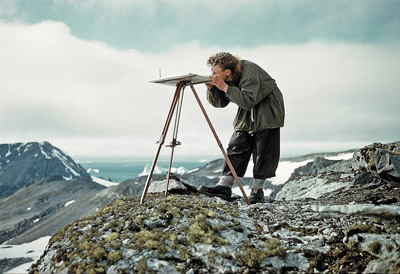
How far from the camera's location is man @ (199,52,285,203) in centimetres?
767

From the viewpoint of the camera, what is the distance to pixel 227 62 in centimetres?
792

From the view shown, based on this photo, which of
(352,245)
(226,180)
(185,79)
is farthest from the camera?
(226,180)

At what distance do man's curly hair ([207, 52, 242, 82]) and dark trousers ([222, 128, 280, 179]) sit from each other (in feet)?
5.76

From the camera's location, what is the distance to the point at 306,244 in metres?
5.32

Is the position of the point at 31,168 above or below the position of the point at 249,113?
below

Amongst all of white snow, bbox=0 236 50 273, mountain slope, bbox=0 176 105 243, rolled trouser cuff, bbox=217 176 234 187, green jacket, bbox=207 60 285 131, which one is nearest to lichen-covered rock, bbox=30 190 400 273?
rolled trouser cuff, bbox=217 176 234 187

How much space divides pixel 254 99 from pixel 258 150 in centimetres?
157

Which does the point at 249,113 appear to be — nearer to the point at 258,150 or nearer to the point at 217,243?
the point at 258,150

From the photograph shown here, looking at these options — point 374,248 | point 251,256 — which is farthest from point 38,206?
point 374,248

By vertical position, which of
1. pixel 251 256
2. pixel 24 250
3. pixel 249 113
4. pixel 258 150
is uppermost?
pixel 249 113

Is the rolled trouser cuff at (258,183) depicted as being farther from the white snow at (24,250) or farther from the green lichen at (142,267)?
the white snow at (24,250)

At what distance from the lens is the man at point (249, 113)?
A: 302 inches

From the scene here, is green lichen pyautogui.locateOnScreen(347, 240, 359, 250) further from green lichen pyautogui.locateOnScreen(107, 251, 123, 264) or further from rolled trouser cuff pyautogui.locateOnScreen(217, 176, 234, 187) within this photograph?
rolled trouser cuff pyautogui.locateOnScreen(217, 176, 234, 187)

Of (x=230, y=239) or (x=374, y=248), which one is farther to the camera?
(x=230, y=239)
